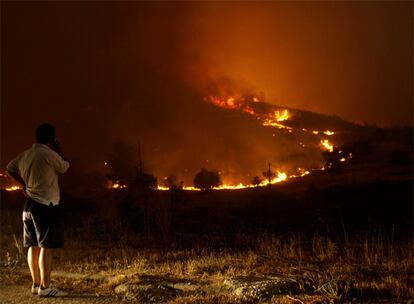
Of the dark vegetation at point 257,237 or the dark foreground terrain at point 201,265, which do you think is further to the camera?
the dark vegetation at point 257,237

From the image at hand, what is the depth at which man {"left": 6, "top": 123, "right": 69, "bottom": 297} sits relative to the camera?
545 cm

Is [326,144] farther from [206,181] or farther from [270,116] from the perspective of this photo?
[206,181]

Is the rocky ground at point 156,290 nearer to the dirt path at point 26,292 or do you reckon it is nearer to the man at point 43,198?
the dirt path at point 26,292

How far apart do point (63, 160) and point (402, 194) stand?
19.3 m

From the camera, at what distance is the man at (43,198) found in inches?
215

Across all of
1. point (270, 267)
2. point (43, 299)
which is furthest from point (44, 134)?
point (270, 267)

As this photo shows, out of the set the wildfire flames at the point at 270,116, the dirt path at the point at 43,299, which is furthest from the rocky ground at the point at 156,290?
the wildfire flames at the point at 270,116

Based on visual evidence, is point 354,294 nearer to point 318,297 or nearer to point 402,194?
point 318,297

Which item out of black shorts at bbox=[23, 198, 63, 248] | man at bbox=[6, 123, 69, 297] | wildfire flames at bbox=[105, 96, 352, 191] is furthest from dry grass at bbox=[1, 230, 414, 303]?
wildfire flames at bbox=[105, 96, 352, 191]

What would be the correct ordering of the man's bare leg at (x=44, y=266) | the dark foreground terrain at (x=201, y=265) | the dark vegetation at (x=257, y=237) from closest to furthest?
the dark foreground terrain at (x=201, y=265)
the man's bare leg at (x=44, y=266)
the dark vegetation at (x=257, y=237)

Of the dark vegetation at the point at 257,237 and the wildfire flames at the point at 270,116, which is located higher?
the wildfire flames at the point at 270,116

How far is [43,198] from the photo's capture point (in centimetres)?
546

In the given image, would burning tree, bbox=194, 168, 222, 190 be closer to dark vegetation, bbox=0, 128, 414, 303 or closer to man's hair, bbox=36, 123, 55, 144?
dark vegetation, bbox=0, 128, 414, 303

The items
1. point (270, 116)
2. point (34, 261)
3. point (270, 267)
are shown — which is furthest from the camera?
point (270, 116)
